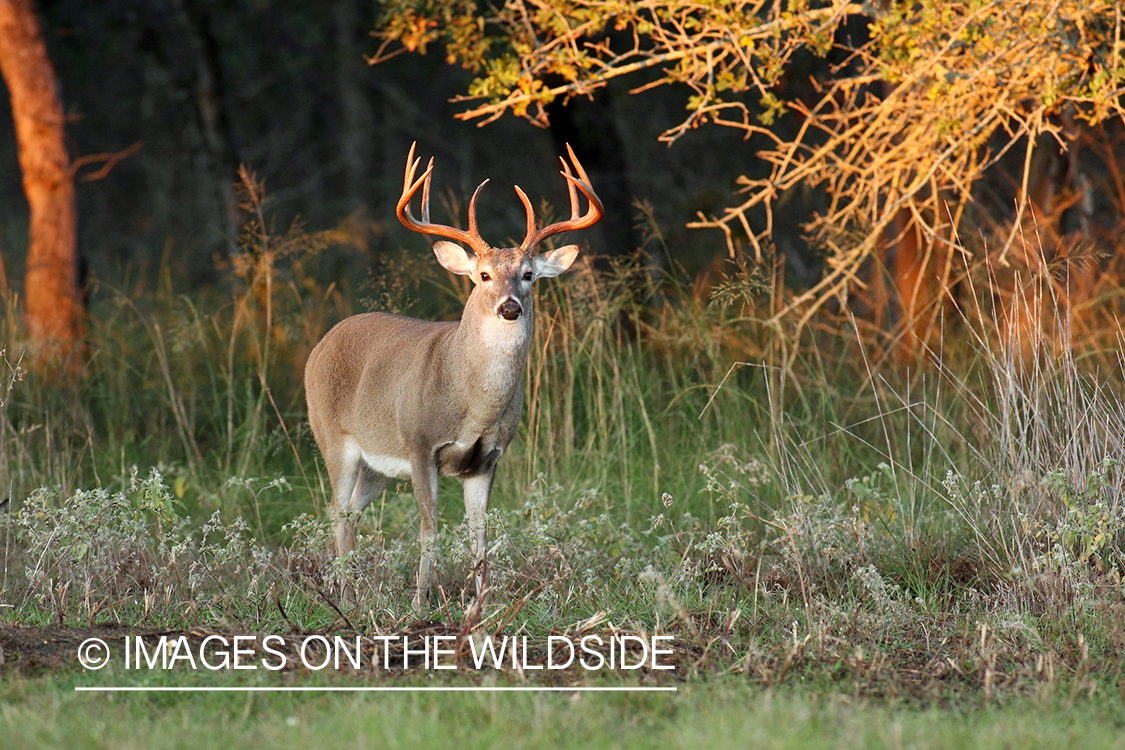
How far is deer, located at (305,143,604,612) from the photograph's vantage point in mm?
5941

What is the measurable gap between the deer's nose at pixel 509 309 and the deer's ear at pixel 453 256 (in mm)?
504

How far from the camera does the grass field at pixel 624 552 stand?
3838 millimetres

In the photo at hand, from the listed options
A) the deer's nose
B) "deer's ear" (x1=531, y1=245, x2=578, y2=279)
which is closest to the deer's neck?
the deer's nose

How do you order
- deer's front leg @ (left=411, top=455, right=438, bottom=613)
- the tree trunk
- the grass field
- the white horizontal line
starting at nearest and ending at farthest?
the grass field
the white horizontal line
deer's front leg @ (left=411, top=455, right=438, bottom=613)
the tree trunk

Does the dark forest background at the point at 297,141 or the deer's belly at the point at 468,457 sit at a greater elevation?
the dark forest background at the point at 297,141

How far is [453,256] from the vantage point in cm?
628

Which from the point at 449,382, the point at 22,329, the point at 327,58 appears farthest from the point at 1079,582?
the point at 327,58

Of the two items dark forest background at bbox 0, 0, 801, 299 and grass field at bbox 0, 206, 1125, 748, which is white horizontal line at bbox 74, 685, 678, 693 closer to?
grass field at bbox 0, 206, 1125, 748

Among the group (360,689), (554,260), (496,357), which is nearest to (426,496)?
(496,357)

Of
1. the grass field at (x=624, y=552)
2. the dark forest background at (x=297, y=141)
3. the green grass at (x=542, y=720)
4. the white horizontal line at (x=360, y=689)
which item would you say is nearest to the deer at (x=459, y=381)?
the grass field at (x=624, y=552)

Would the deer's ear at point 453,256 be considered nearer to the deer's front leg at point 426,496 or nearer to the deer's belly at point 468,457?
the deer's belly at point 468,457

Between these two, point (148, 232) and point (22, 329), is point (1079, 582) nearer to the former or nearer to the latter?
point (22, 329)

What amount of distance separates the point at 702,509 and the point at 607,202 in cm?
386

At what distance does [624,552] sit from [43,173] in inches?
218
